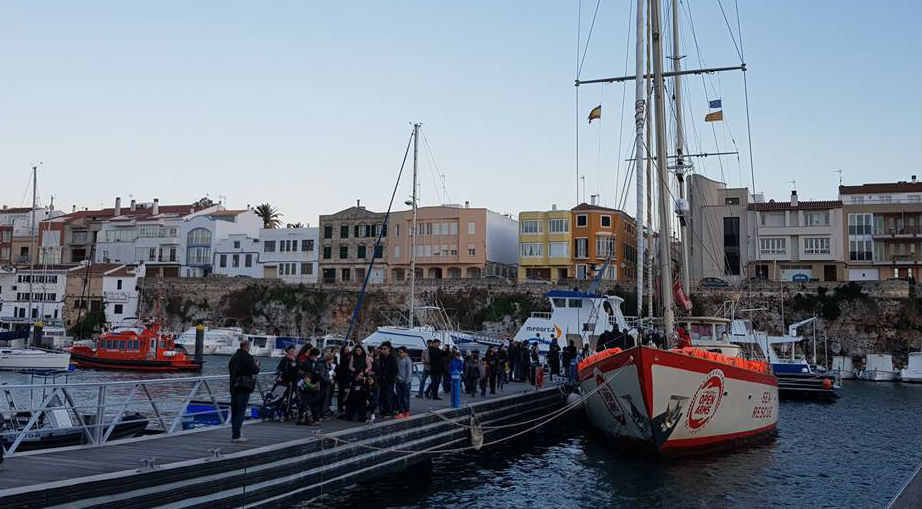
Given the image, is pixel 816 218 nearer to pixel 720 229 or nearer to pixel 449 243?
pixel 720 229

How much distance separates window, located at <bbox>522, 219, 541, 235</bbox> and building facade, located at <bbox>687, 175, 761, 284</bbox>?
14.8 meters

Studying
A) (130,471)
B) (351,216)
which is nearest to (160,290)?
(351,216)

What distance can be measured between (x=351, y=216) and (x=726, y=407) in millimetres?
66510

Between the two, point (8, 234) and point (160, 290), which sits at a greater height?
point (8, 234)

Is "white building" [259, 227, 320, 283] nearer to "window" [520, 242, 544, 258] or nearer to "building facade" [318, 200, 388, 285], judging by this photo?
"building facade" [318, 200, 388, 285]

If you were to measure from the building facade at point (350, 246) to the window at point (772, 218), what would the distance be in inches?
1521

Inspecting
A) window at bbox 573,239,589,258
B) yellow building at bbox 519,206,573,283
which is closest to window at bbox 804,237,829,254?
window at bbox 573,239,589,258

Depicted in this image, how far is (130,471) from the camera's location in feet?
34.1

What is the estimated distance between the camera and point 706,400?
20562 mm

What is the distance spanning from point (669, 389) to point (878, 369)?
146 ft

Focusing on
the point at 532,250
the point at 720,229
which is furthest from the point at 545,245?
the point at 720,229

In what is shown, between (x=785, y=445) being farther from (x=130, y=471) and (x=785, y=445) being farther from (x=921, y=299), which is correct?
(x=921, y=299)

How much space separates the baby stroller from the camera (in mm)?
16562

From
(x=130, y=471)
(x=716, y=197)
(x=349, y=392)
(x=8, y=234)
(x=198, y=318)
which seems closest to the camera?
(x=130, y=471)
